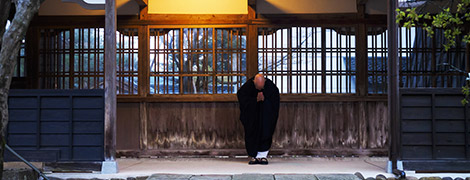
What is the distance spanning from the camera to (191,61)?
8.73 metres

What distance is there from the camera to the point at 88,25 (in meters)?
8.64

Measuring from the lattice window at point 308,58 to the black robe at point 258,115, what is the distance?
2.58 feet

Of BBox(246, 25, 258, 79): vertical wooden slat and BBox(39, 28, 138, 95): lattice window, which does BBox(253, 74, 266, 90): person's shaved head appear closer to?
BBox(246, 25, 258, 79): vertical wooden slat

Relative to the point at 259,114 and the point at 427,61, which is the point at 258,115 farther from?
the point at 427,61

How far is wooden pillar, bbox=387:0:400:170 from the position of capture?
6621mm

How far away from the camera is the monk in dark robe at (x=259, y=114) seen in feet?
25.5

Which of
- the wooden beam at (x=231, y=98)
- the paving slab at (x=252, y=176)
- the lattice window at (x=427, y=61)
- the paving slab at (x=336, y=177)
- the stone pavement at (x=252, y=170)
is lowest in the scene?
the stone pavement at (x=252, y=170)

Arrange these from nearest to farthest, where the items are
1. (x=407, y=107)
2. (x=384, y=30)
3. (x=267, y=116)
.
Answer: (x=407, y=107) → (x=267, y=116) → (x=384, y=30)

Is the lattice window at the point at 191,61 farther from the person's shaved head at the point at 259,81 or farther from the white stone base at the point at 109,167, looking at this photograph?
the white stone base at the point at 109,167

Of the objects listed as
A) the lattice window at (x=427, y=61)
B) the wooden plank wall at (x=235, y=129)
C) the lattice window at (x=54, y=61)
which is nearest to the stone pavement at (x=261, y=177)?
the wooden plank wall at (x=235, y=129)

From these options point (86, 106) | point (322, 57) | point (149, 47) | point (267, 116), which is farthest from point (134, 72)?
point (322, 57)

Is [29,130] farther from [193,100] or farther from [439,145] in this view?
[439,145]

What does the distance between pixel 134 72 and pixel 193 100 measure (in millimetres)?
1143

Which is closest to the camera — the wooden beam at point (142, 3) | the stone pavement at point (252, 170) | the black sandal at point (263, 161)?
the stone pavement at point (252, 170)
